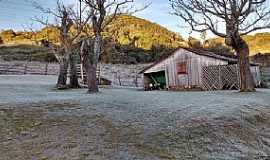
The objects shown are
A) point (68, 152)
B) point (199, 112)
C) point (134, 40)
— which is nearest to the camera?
point (68, 152)

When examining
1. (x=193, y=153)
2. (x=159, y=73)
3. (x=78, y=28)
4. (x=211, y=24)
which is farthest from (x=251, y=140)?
(x=159, y=73)

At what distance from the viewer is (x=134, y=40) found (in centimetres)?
6800

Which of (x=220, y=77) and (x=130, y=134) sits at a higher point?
(x=220, y=77)

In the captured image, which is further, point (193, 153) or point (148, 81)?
point (148, 81)

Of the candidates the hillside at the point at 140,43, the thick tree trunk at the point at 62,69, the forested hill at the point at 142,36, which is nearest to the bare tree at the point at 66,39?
the thick tree trunk at the point at 62,69

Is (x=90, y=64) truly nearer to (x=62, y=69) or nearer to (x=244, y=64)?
(x=62, y=69)

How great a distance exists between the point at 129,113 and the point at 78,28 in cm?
1792

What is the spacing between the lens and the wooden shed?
91.7 ft

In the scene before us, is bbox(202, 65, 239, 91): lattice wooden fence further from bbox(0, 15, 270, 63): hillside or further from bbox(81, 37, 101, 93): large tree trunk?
bbox(0, 15, 270, 63): hillside

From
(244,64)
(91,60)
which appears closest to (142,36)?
(244,64)

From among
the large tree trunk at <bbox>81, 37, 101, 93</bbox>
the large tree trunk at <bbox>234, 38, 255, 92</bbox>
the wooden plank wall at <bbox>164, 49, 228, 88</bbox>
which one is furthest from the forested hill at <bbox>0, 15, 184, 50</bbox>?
the large tree trunk at <bbox>234, 38, 255, 92</bbox>

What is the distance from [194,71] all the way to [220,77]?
2.80 m

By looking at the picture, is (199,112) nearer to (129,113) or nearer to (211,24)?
(129,113)

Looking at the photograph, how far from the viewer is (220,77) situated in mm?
27984
